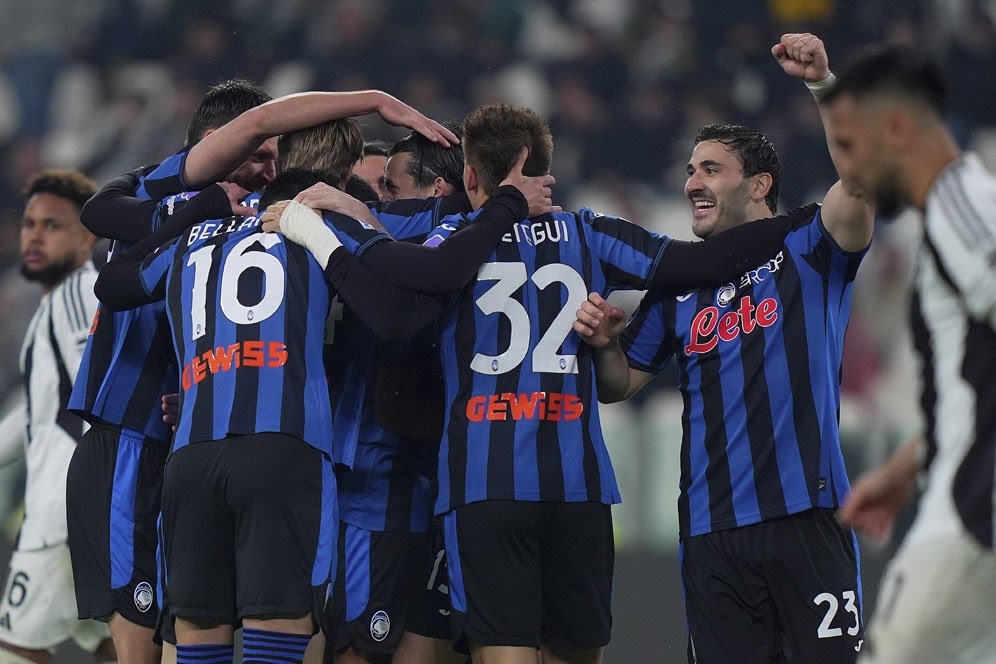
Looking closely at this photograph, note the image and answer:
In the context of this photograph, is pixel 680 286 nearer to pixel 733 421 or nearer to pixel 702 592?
pixel 733 421

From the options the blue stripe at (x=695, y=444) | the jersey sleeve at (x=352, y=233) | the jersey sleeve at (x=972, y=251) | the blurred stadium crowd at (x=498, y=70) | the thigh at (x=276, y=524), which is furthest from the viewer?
the blurred stadium crowd at (x=498, y=70)

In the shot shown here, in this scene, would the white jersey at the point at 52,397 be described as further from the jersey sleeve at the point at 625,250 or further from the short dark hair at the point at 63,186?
the jersey sleeve at the point at 625,250

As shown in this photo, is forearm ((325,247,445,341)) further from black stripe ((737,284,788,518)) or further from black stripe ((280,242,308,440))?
black stripe ((737,284,788,518))

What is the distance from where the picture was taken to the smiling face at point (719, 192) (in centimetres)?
448

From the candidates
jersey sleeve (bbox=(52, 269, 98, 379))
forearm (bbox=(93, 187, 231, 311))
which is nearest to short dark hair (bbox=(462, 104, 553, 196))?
forearm (bbox=(93, 187, 231, 311))

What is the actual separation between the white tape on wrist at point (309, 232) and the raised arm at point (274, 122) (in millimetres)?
446

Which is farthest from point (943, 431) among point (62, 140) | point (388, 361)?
point (62, 140)

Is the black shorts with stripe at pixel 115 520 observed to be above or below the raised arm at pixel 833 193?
below

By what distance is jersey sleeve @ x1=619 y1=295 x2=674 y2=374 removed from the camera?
4496mm

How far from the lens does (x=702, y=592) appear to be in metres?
4.12

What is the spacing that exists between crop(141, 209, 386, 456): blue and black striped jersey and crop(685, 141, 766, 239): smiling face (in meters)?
1.24

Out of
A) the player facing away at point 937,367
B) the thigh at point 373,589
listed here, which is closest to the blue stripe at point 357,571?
the thigh at point 373,589

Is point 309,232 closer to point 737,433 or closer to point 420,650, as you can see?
point 737,433

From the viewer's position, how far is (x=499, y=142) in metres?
4.24
